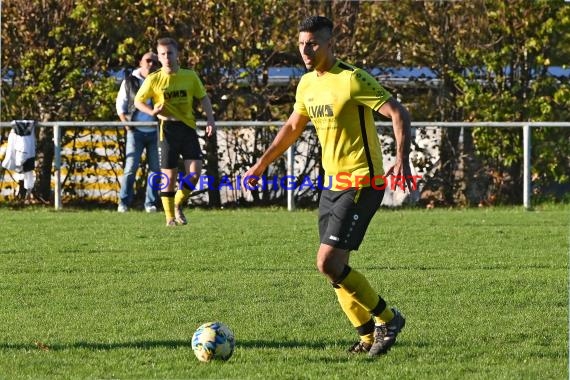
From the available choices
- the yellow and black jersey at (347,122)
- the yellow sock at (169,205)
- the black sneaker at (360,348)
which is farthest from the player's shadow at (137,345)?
the yellow sock at (169,205)

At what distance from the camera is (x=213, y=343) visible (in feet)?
21.1

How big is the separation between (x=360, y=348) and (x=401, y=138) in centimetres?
122

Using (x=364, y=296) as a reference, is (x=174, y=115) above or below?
above

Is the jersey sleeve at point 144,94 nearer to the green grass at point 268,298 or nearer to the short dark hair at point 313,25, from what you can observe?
the green grass at point 268,298

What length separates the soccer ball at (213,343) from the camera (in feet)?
21.0

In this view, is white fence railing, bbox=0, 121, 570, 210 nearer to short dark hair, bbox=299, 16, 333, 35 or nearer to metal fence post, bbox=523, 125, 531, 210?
metal fence post, bbox=523, 125, 531, 210

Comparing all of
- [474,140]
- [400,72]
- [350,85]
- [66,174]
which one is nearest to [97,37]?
[66,174]

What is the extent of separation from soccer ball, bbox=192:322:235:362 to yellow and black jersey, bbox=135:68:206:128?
7984 mm

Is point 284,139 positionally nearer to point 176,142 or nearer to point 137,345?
point 137,345

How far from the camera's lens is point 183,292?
30.0ft

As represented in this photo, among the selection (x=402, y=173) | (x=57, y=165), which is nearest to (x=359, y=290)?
(x=402, y=173)

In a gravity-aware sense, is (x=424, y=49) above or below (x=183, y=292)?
above

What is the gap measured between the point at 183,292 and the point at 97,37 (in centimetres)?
1038

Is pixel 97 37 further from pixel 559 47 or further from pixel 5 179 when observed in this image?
pixel 559 47
